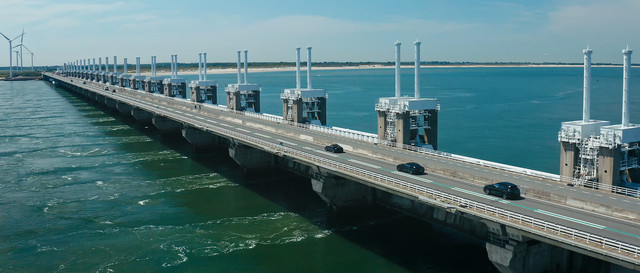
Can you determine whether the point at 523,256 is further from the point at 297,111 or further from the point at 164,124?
the point at 164,124

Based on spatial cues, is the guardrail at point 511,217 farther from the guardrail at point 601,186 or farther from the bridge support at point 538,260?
the guardrail at point 601,186

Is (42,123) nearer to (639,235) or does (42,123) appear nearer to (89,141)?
(89,141)

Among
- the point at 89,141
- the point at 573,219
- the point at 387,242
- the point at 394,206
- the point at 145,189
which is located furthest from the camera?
the point at 89,141

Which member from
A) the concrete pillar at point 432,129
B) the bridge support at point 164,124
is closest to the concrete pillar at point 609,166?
the concrete pillar at point 432,129

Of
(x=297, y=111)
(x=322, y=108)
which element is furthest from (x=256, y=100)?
(x=297, y=111)

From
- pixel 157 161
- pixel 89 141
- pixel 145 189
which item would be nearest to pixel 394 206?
pixel 145 189
